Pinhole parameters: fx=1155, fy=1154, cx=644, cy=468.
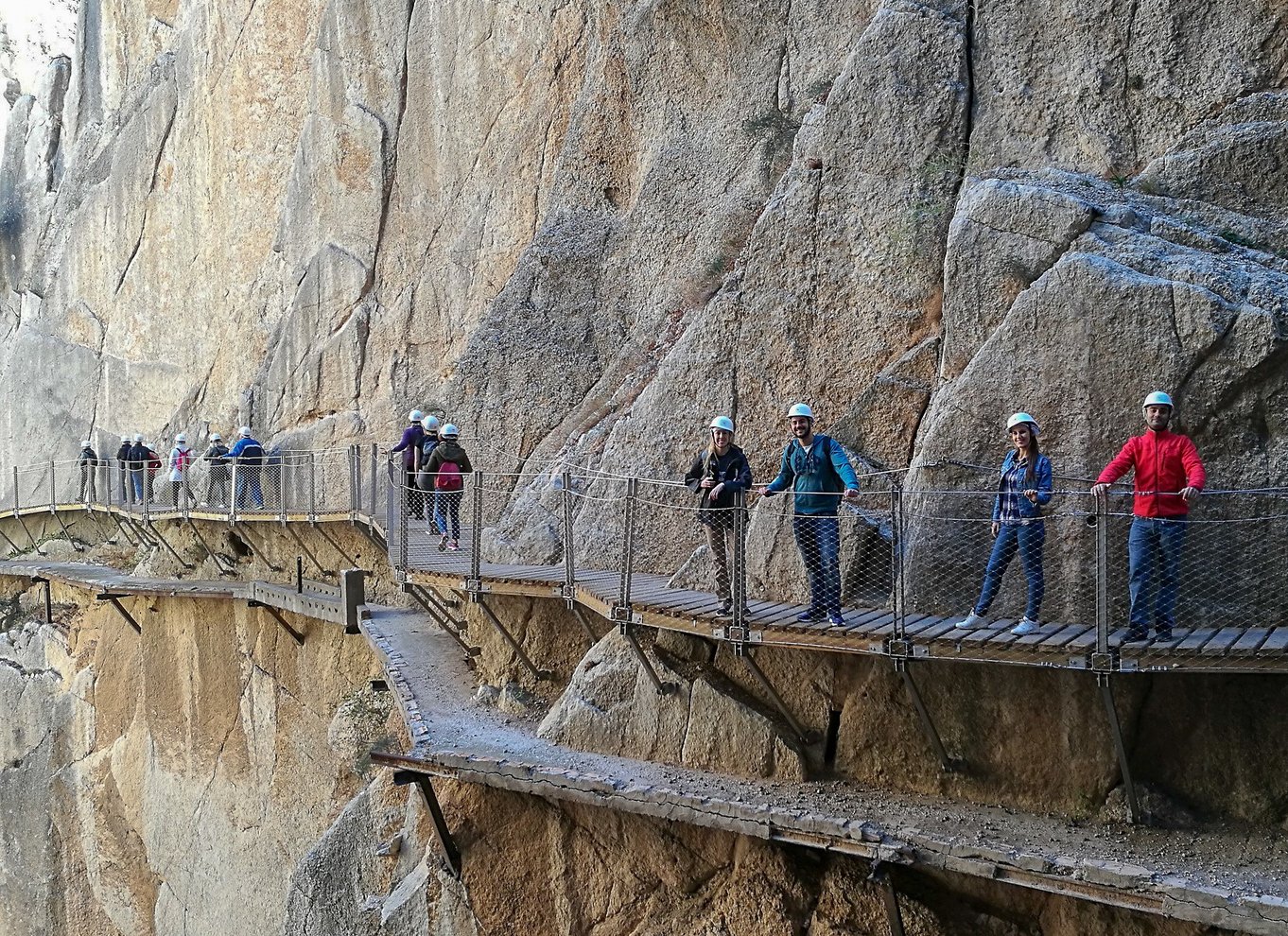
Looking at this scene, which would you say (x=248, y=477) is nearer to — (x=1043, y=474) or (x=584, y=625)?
(x=584, y=625)

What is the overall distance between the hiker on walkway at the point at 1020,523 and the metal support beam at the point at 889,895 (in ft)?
5.16

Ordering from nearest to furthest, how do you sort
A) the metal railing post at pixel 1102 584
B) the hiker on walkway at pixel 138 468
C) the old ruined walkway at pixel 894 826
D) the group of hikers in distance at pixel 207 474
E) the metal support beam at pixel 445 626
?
the old ruined walkway at pixel 894 826
the metal railing post at pixel 1102 584
the metal support beam at pixel 445 626
the group of hikers in distance at pixel 207 474
the hiker on walkway at pixel 138 468

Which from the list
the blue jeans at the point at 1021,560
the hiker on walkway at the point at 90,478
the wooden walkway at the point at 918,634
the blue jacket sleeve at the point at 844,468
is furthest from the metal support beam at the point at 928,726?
the hiker on walkway at the point at 90,478

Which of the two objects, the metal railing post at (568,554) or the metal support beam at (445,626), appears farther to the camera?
the metal support beam at (445,626)

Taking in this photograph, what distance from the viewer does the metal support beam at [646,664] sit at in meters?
8.91

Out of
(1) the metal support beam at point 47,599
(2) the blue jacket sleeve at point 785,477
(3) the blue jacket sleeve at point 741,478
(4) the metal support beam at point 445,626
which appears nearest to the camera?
(2) the blue jacket sleeve at point 785,477

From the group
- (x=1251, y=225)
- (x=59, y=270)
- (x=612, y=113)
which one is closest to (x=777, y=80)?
(x=612, y=113)

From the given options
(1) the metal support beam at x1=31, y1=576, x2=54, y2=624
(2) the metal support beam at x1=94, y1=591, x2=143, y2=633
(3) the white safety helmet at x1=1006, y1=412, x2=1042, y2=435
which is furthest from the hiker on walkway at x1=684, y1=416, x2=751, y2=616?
(1) the metal support beam at x1=31, y1=576, x2=54, y2=624

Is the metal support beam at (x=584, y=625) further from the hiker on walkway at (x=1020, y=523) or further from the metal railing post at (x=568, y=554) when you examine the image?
the hiker on walkway at (x=1020, y=523)

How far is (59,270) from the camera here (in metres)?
35.4

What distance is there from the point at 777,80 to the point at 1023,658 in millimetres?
9436

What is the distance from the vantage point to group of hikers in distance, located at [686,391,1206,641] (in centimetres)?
692

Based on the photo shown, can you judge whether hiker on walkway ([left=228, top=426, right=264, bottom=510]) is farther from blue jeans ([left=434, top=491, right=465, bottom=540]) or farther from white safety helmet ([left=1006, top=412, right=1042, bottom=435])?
white safety helmet ([left=1006, top=412, right=1042, bottom=435])

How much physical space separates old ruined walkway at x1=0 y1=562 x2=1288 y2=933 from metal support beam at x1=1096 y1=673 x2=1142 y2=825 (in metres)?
0.13
